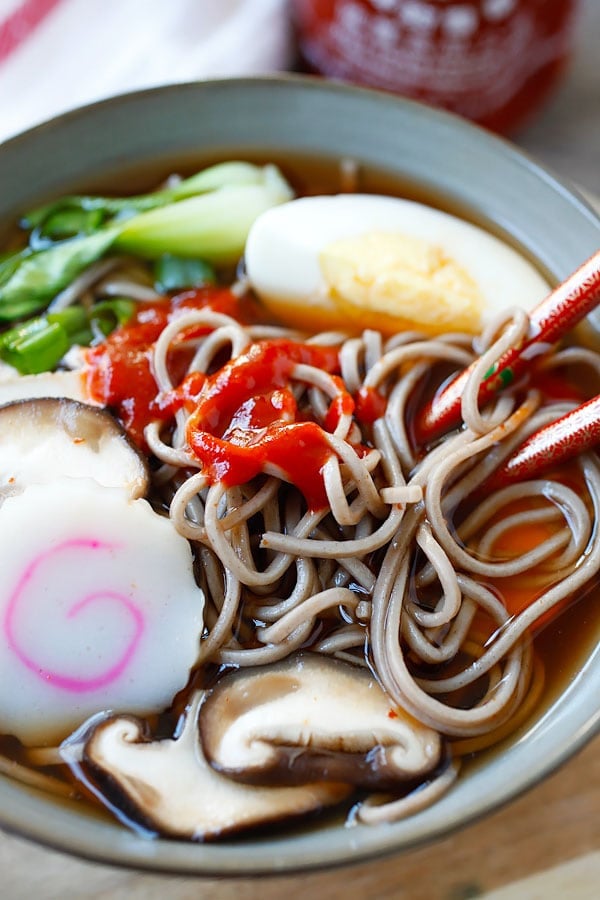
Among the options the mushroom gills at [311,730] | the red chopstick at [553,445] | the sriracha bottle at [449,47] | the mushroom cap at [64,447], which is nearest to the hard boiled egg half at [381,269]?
the red chopstick at [553,445]

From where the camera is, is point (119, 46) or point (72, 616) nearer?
point (72, 616)

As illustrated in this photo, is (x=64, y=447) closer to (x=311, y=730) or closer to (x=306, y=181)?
(x=311, y=730)

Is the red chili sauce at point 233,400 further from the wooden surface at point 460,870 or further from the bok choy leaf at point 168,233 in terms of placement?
the wooden surface at point 460,870

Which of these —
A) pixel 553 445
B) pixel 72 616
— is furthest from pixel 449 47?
pixel 72 616

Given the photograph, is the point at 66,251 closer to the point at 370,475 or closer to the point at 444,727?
the point at 370,475

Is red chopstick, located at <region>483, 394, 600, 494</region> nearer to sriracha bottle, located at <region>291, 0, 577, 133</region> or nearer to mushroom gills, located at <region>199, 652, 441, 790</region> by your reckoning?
mushroom gills, located at <region>199, 652, 441, 790</region>

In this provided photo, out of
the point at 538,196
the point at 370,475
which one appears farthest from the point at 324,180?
the point at 370,475
